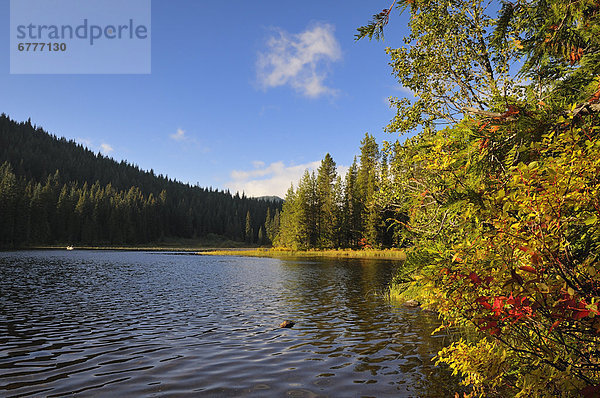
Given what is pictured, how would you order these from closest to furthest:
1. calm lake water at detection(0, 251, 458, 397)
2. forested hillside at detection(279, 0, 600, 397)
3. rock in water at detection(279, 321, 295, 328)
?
1. forested hillside at detection(279, 0, 600, 397)
2. calm lake water at detection(0, 251, 458, 397)
3. rock in water at detection(279, 321, 295, 328)

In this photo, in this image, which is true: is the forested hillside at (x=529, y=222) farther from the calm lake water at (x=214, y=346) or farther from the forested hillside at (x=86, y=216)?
the forested hillside at (x=86, y=216)

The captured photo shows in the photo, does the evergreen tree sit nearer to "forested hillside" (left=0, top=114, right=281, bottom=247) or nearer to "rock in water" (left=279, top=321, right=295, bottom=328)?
"forested hillside" (left=0, top=114, right=281, bottom=247)

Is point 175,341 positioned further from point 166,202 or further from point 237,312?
point 166,202

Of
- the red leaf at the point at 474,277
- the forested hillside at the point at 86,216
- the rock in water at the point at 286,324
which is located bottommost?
the rock in water at the point at 286,324

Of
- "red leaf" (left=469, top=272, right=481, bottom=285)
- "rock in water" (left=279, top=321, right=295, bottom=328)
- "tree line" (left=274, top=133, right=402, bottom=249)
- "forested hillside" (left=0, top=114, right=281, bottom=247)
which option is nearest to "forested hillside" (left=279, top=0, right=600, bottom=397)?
"red leaf" (left=469, top=272, right=481, bottom=285)

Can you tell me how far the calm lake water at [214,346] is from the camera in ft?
26.7

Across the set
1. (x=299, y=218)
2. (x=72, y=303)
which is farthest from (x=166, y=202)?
(x=72, y=303)

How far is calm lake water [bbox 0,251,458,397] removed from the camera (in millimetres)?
8125

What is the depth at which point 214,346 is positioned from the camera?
1129cm

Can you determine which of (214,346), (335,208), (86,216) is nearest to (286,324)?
(214,346)

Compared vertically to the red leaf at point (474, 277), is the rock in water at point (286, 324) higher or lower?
lower

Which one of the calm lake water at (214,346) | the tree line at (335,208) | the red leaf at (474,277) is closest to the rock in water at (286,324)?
the calm lake water at (214,346)

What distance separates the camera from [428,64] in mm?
11617

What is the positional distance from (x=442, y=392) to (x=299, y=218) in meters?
68.0
